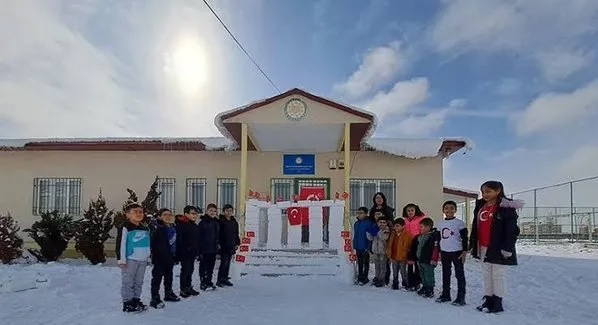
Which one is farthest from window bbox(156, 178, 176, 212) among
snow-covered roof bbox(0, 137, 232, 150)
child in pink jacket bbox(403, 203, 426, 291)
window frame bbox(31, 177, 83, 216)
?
child in pink jacket bbox(403, 203, 426, 291)

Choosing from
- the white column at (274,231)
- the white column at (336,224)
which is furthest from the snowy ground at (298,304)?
the white column at (274,231)

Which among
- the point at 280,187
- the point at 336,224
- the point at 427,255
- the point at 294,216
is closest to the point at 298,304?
the point at 427,255

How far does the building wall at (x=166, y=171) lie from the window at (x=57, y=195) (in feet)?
0.49

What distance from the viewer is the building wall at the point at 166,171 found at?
14.7 m

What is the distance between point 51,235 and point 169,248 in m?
7.42

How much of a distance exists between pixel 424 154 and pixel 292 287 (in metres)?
6.77

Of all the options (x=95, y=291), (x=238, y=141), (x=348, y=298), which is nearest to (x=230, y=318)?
(x=348, y=298)

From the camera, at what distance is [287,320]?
236 inches

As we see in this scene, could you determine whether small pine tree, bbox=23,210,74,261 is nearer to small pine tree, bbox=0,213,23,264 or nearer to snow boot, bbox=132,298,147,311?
small pine tree, bbox=0,213,23,264

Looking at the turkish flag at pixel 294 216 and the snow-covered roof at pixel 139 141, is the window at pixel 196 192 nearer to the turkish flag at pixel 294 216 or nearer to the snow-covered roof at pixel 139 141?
the snow-covered roof at pixel 139 141

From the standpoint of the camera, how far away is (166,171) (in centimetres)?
1495

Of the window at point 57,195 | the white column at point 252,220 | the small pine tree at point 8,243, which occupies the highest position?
the window at point 57,195

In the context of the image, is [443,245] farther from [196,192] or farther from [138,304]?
[196,192]

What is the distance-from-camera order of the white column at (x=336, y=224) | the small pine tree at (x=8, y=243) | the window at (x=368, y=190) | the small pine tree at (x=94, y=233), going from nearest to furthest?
the white column at (x=336, y=224) → the small pine tree at (x=8, y=243) → the small pine tree at (x=94, y=233) → the window at (x=368, y=190)
